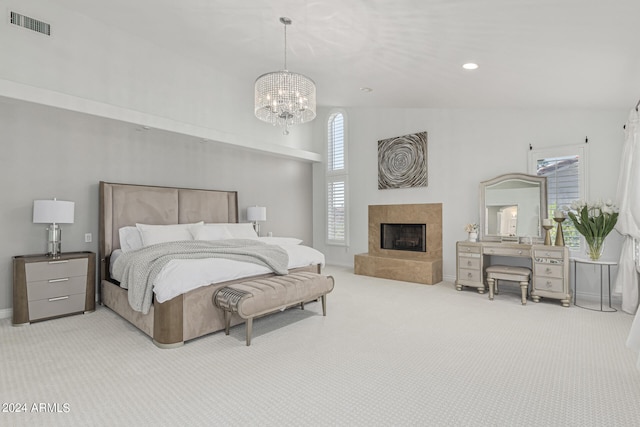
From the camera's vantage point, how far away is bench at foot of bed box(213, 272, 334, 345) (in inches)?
118

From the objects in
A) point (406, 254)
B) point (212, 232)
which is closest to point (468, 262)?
point (406, 254)

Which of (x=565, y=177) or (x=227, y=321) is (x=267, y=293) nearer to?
(x=227, y=321)

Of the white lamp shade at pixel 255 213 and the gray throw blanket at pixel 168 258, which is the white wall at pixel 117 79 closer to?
the white lamp shade at pixel 255 213

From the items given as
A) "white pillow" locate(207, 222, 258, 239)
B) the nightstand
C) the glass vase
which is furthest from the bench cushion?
the glass vase

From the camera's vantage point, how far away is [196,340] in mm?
3168

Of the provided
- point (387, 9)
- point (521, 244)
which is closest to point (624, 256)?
point (521, 244)

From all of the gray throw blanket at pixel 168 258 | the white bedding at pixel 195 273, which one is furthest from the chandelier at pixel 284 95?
the white bedding at pixel 195 273

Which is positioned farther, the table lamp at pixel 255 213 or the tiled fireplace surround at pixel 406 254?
the table lamp at pixel 255 213

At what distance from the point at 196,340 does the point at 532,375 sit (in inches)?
111

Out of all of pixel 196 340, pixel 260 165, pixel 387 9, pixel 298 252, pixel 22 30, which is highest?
pixel 22 30

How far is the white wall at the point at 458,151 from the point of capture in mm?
4371

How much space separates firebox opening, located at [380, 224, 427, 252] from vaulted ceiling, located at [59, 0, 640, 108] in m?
2.30

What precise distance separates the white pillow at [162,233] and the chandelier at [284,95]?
212 centimetres

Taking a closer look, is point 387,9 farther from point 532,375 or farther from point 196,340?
A: point 196,340
